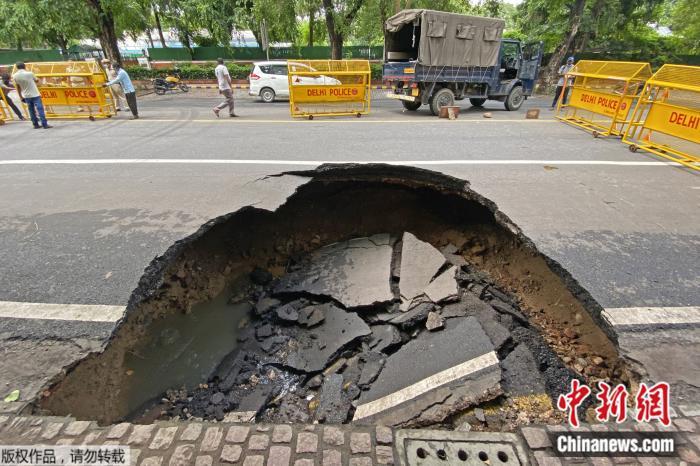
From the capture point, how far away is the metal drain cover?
1739 mm

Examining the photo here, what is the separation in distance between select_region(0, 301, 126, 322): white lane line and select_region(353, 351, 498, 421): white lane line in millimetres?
2112

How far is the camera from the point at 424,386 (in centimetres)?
281

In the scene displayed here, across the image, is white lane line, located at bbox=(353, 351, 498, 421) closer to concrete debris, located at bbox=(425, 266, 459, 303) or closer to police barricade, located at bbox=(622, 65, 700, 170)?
concrete debris, located at bbox=(425, 266, 459, 303)

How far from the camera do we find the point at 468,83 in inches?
464

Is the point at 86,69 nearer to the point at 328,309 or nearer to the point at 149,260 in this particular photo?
the point at 149,260

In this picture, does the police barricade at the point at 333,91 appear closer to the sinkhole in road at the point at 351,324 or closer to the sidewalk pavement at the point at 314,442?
the sinkhole in road at the point at 351,324

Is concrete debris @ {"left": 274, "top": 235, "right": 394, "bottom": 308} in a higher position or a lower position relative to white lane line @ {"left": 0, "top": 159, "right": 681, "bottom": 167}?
lower

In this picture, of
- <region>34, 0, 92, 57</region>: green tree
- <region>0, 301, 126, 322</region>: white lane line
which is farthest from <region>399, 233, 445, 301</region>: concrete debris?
<region>34, 0, 92, 57</region>: green tree

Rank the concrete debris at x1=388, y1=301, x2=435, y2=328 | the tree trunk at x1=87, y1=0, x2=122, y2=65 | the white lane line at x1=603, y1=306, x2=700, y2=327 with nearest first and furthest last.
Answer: the white lane line at x1=603, y1=306, x2=700, y2=327 → the concrete debris at x1=388, y1=301, x2=435, y2=328 → the tree trunk at x1=87, y1=0, x2=122, y2=65

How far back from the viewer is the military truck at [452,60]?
10.8 meters

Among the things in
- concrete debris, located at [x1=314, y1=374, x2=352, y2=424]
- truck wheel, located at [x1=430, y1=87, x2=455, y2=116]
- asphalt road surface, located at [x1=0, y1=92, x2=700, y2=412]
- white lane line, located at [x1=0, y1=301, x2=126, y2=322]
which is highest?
truck wheel, located at [x1=430, y1=87, x2=455, y2=116]

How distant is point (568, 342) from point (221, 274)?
3716 millimetres

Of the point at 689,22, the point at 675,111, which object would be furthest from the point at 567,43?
the point at 689,22

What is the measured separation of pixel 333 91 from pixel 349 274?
803cm
